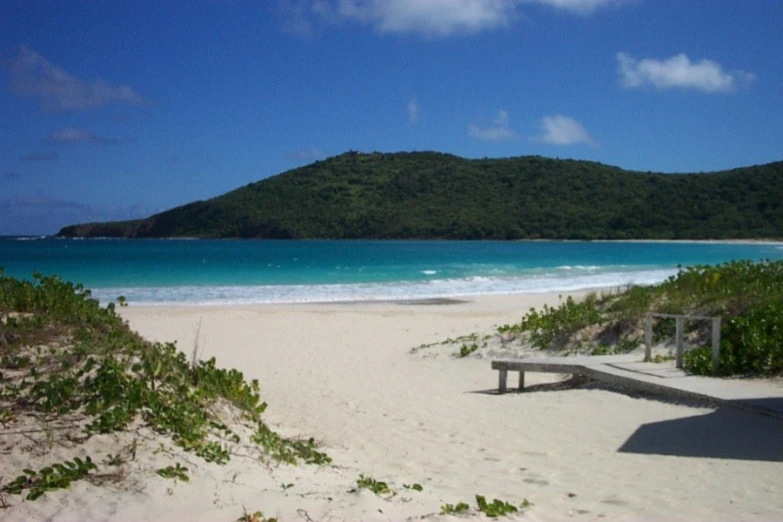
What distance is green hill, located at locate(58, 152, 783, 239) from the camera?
10669cm

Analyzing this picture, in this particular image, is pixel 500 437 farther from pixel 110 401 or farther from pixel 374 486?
pixel 110 401

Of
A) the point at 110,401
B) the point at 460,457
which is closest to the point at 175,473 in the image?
the point at 110,401

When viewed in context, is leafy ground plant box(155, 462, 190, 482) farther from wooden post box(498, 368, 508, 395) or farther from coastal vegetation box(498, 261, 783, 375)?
coastal vegetation box(498, 261, 783, 375)

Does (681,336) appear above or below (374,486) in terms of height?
above

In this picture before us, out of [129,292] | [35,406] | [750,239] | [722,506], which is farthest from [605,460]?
[750,239]

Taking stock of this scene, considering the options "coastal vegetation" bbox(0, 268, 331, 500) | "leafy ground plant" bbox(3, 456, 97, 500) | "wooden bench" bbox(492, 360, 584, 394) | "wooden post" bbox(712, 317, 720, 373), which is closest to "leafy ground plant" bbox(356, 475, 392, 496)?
"coastal vegetation" bbox(0, 268, 331, 500)

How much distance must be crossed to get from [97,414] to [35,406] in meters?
0.49

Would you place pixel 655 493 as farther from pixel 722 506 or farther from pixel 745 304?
pixel 745 304

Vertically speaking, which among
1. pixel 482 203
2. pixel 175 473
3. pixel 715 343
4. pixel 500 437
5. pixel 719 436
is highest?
pixel 482 203

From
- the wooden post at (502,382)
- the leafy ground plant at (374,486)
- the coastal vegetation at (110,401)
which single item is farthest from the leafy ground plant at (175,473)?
the wooden post at (502,382)

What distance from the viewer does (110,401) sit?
534cm

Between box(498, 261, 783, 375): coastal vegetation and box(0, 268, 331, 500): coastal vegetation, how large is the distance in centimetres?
598

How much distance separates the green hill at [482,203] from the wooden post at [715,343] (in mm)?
96695

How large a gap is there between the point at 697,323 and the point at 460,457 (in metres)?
6.76
